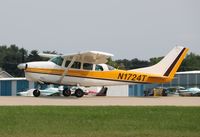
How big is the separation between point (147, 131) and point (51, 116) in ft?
11.4

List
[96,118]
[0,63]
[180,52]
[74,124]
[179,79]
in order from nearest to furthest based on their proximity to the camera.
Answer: [74,124] < [96,118] < [180,52] < [179,79] < [0,63]

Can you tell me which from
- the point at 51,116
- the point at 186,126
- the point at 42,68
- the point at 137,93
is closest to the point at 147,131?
the point at 186,126

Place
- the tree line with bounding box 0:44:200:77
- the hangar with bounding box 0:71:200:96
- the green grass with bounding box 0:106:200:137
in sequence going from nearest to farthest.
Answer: the green grass with bounding box 0:106:200:137 < the hangar with bounding box 0:71:200:96 < the tree line with bounding box 0:44:200:77

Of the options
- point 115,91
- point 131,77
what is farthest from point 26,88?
point 131,77

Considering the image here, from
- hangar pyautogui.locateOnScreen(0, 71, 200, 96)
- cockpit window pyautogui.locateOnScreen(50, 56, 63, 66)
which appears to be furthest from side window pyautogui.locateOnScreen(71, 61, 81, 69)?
hangar pyautogui.locateOnScreen(0, 71, 200, 96)

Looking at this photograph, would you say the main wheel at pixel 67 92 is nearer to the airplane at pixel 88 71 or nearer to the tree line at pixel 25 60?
the airplane at pixel 88 71

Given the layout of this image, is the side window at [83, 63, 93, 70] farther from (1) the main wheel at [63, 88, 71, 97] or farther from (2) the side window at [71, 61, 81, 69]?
(1) the main wheel at [63, 88, 71, 97]

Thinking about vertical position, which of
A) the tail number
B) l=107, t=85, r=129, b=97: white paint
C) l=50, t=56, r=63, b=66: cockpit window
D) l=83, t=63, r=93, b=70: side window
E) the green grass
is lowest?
l=107, t=85, r=129, b=97: white paint

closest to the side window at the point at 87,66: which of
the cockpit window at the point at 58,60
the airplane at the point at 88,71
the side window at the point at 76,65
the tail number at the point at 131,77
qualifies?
the airplane at the point at 88,71

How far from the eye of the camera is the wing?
2894cm

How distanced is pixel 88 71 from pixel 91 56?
112 centimetres

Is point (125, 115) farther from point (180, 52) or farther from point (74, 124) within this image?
point (180, 52)

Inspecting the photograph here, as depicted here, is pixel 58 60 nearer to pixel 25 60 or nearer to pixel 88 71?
pixel 88 71

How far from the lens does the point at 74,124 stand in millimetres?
13695
